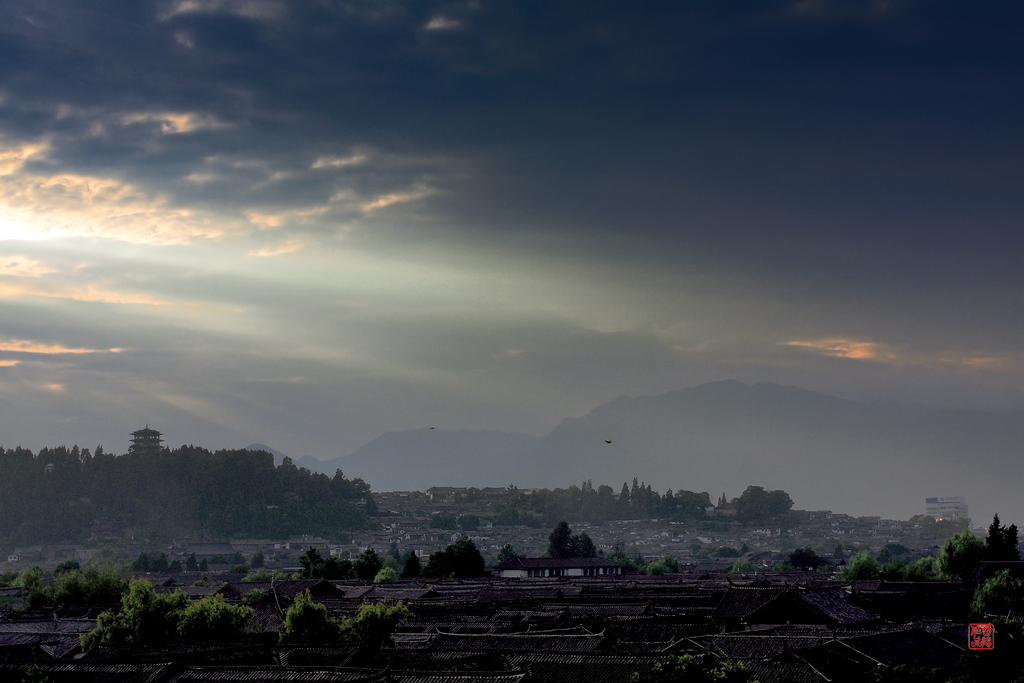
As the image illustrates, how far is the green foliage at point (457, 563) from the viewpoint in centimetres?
11419

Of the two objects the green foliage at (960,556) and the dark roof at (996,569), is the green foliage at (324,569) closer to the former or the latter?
the green foliage at (960,556)

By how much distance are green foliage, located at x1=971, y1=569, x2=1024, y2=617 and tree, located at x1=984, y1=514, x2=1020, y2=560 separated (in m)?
23.7

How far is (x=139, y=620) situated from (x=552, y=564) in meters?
82.4

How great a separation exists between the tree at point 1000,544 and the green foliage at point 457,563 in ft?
176

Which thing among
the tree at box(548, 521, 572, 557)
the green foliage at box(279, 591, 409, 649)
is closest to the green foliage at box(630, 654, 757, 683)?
the green foliage at box(279, 591, 409, 649)

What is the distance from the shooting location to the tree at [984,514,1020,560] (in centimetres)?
8119

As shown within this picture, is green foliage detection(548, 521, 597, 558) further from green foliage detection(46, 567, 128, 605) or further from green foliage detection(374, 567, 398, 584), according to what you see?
green foliage detection(46, 567, 128, 605)

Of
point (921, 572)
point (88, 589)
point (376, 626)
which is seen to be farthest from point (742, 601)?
point (921, 572)

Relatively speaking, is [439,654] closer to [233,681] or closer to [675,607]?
[233,681]

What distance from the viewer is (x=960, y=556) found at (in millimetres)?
85812

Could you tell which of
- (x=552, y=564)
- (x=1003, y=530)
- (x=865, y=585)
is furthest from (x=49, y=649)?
(x=552, y=564)

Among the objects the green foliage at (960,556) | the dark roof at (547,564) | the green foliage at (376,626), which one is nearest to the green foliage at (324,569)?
the dark roof at (547,564)

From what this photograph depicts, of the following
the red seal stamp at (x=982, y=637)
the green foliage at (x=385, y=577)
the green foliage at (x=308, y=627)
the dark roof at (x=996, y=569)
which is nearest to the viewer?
the red seal stamp at (x=982, y=637)

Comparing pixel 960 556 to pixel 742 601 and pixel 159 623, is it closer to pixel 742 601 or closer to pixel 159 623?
pixel 742 601
